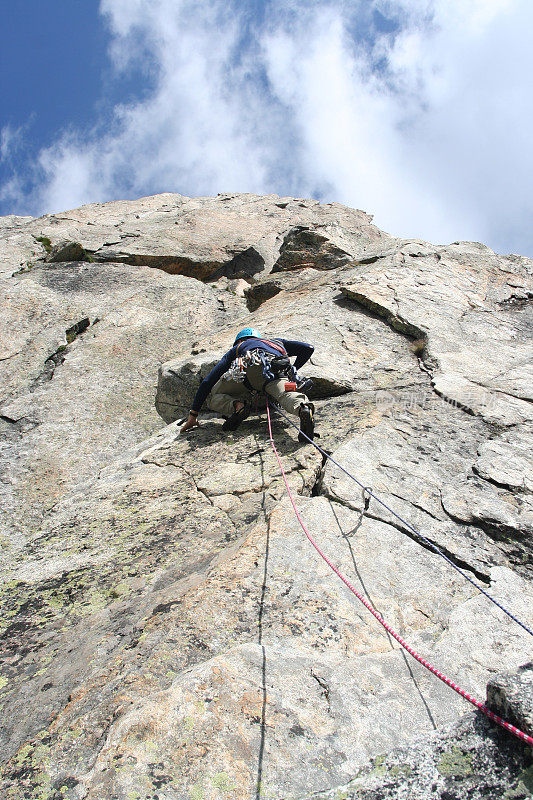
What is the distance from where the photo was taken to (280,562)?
3287 mm

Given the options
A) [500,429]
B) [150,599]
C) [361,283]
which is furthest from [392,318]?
[150,599]

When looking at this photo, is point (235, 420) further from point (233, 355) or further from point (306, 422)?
point (306, 422)

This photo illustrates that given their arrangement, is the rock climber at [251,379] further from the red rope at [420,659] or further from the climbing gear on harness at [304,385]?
the red rope at [420,659]

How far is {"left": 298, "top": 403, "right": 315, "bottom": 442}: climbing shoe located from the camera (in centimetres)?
496

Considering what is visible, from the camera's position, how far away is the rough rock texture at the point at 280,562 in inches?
82.5

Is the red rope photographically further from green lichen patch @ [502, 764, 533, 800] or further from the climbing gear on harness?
the climbing gear on harness

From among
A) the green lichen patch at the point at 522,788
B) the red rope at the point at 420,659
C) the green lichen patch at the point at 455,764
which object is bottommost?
the green lichen patch at the point at 455,764

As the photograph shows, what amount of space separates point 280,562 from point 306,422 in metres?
1.91

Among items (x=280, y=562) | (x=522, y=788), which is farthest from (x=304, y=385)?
(x=522, y=788)

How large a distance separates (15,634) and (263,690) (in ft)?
5.74

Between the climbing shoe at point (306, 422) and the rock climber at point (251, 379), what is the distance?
11cm

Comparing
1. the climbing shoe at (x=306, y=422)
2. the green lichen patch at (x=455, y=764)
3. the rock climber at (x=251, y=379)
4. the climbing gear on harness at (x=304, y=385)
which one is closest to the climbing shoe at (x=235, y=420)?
the rock climber at (x=251, y=379)

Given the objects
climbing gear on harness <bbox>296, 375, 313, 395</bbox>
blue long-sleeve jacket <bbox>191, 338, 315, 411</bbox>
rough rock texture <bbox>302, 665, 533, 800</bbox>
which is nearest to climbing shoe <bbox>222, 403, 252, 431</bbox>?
blue long-sleeve jacket <bbox>191, 338, 315, 411</bbox>

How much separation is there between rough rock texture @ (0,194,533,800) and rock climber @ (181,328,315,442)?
0.90 feet
